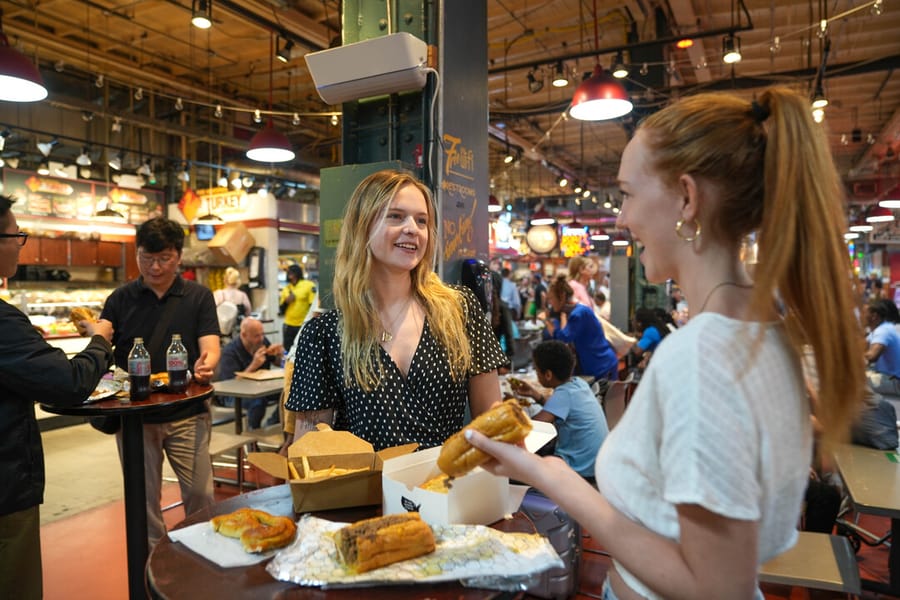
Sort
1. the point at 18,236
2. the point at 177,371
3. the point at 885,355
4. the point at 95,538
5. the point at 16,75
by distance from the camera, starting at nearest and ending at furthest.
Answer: the point at 18,236
the point at 177,371
the point at 16,75
the point at 95,538
the point at 885,355

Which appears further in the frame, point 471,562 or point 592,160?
point 592,160

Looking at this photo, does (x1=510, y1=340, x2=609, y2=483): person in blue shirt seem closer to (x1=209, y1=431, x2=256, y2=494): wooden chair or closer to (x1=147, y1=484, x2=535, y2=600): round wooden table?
(x1=209, y1=431, x2=256, y2=494): wooden chair

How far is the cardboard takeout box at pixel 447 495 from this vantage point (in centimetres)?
132

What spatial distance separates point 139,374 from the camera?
9.46 ft

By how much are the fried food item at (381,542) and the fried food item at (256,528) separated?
15cm

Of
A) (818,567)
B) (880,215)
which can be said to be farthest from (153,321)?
(880,215)

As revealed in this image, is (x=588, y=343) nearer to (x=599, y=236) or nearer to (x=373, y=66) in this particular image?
(x=373, y=66)

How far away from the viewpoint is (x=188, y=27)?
809 centimetres

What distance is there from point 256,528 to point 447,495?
1.45ft

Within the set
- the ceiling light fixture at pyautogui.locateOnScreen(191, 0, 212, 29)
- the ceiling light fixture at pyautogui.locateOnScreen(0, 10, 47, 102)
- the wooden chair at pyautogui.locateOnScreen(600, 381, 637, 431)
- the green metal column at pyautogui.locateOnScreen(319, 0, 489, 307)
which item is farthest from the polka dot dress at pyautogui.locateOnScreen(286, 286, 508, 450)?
the ceiling light fixture at pyautogui.locateOnScreen(191, 0, 212, 29)

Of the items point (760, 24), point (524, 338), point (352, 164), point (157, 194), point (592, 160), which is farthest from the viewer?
point (592, 160)

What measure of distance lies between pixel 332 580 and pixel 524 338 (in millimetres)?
9303

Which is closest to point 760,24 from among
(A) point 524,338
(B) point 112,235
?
(A) point 524,338

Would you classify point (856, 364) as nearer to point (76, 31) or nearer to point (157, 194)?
point (76, 31)
